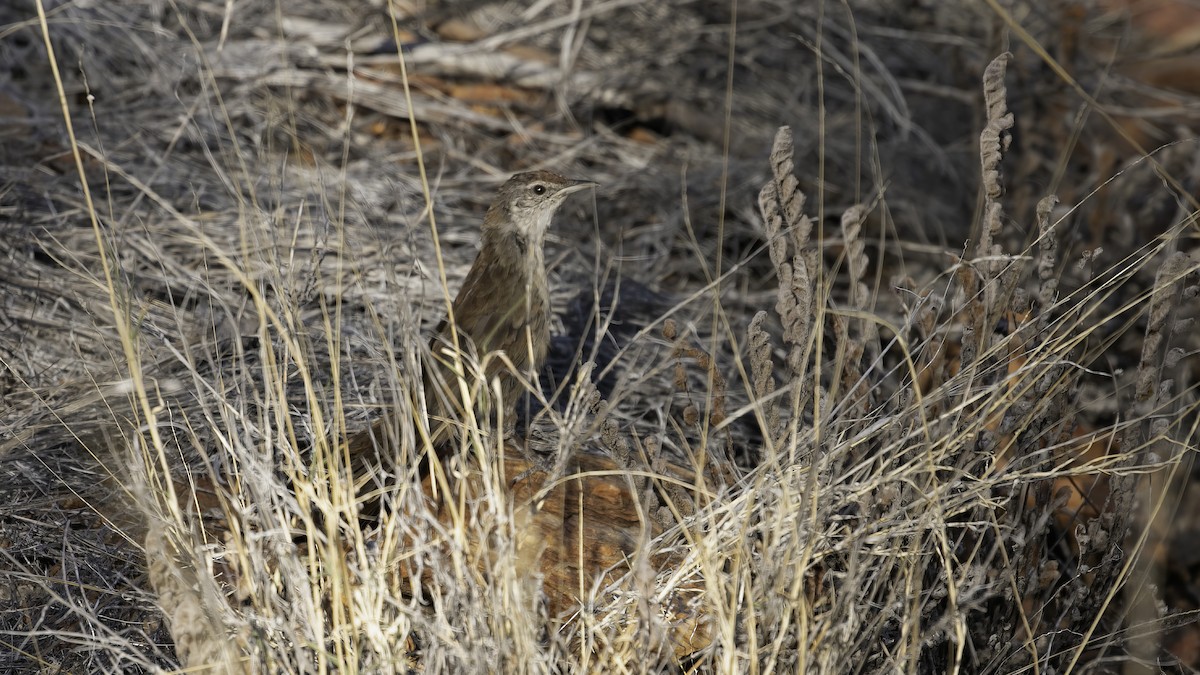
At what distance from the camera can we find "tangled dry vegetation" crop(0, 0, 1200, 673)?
236 cm

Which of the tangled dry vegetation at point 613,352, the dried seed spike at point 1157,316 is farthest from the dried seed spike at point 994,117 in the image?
the dried seed spike at point 1157,316

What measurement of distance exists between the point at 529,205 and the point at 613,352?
2.36ft

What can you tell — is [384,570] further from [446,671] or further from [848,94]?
[848,94]

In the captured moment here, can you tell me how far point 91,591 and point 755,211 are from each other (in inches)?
127

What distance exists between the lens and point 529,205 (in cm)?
381

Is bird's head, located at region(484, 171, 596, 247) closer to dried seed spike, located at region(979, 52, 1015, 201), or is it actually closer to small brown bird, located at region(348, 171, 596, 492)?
small brown bird, located at region(348, 171, 596, 492)

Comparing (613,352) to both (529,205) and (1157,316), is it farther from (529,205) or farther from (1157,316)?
(1157,316)

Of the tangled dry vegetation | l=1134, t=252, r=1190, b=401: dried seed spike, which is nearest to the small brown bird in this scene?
the tangled dry vegetation

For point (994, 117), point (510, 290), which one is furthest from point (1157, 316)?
point (510, 290)

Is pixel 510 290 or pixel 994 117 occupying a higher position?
pixel 994 117

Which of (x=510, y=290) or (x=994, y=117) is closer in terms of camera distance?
(x=994, y=117)

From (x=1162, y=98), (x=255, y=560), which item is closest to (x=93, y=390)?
(x=255, y=560)

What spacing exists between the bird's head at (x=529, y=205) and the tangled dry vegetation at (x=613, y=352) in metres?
0.36

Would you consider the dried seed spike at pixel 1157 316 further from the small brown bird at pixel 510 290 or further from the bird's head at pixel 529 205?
the bird's head at pixel 529 205
